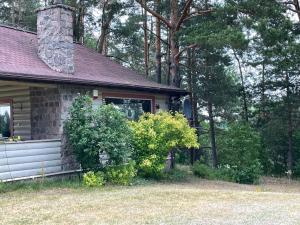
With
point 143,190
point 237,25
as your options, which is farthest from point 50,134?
point 237,25

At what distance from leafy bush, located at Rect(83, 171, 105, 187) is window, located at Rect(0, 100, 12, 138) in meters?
3.52

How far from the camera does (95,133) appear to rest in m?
9.92

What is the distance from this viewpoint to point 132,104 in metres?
13.1

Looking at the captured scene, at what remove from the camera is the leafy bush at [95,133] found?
9.97 metres

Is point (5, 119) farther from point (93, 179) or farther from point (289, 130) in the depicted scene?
point (289, 130)

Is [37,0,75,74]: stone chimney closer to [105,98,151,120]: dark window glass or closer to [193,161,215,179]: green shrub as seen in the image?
[105,98,151,120]: dark window glass

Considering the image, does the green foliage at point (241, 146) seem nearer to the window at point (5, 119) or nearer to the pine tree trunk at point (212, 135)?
the pine tree trunk at point (212, 135)

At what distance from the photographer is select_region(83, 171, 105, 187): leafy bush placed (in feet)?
31.5

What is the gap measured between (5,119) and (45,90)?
2.05m

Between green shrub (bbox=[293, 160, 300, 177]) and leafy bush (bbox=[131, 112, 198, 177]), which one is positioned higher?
leafy bush (bbox=[131, 112, 198, 177])

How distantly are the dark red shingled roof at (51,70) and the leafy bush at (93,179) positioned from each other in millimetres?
2344

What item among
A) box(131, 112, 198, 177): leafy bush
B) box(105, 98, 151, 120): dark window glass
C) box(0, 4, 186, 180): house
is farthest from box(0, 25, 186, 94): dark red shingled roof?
box(131, 112, 198, 177): leafy bush

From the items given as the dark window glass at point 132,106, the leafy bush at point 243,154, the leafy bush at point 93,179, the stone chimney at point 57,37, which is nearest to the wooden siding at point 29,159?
the leafy bush at point 93,179

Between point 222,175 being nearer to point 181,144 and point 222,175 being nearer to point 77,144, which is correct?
point 181,144
